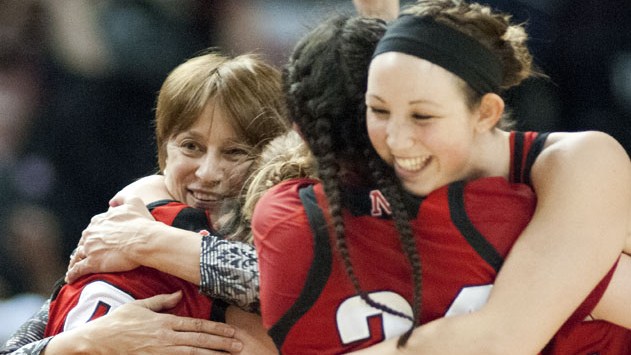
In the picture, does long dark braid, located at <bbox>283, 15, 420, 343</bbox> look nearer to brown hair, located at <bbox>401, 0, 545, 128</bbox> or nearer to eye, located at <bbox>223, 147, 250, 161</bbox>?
brown hair, located at <bbox>401, 0, 545, 128</bbox>

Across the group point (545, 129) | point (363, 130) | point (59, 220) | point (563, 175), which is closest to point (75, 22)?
point (59, 220)

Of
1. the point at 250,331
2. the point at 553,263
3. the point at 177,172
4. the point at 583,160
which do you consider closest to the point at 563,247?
the point at 553,263

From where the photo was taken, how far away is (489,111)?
2.16m

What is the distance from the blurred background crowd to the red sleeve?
74.7 inches

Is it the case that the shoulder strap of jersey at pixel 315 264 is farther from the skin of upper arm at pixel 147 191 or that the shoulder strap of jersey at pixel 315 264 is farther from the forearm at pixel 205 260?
the skin of upper arm at pixel 147 191

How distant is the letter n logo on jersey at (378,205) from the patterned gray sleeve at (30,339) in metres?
1.01

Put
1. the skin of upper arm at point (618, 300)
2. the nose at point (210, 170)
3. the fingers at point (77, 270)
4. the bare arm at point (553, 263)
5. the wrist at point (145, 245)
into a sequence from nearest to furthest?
the bare arm at point (553, 263), the skin of upper arm at point (618, 300), the wrist at point (145, 245), the fingers at point (77, 270), the nose at point (210, 170)

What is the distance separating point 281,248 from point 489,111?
0.53 metres

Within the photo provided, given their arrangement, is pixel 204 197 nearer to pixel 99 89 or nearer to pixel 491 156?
pixel 491 156

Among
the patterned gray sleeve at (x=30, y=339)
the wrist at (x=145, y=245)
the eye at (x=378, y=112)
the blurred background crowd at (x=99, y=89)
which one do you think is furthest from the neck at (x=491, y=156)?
the blurred background crowd at (x=99, y=89)

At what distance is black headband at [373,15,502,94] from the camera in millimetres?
2090

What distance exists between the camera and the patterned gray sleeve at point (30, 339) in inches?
104

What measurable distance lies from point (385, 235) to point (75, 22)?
271 cm

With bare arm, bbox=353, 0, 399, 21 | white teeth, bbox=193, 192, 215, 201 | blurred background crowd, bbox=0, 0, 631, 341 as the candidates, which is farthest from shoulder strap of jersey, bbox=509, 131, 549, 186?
blurred background crowd, bbox=0, 0, 631, 341
